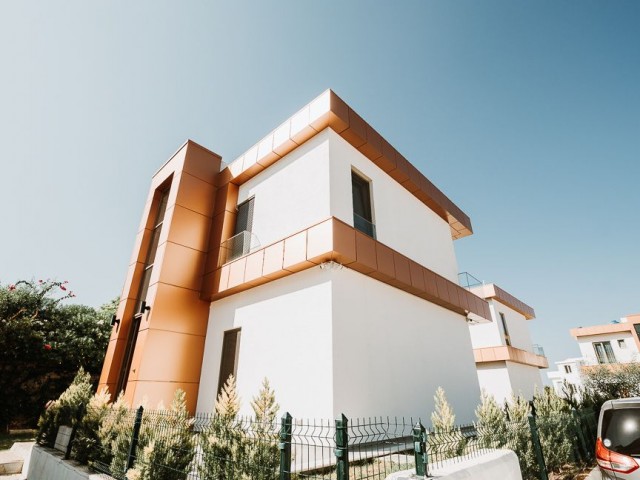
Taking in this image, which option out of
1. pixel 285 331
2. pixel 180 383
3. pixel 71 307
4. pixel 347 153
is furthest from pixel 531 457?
pixel 71 307

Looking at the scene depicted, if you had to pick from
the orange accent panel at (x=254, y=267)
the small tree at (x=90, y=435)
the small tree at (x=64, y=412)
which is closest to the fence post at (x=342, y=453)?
the orange accent panel at (x=254, y=267)

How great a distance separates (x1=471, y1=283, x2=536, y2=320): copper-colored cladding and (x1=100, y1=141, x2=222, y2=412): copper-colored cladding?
1780 cm

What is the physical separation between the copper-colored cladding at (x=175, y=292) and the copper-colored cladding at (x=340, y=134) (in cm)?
129

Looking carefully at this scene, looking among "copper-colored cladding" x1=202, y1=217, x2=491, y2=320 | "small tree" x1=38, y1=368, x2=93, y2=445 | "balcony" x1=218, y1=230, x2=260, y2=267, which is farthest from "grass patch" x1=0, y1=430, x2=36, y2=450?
"balcony" x1=218, y1=230, x2=260, y2=267

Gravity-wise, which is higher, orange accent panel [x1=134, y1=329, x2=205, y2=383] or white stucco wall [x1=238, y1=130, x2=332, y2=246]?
white stucco wall [x1=238, y1=130, x2=332, y2=246]

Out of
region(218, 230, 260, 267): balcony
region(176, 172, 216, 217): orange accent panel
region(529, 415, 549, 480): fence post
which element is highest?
region(176, 172, 216, 217): orange accent panel

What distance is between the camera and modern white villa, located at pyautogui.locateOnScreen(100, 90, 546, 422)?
8.04 metres

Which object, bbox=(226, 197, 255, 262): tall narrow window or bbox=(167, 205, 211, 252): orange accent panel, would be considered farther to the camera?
bbox=(167, 205, 211, 252): orange accent panel

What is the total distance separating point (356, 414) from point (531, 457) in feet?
11.3

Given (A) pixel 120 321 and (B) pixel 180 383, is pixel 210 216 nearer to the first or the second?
(A) pixel 120 321

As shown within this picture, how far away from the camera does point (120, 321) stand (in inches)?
460

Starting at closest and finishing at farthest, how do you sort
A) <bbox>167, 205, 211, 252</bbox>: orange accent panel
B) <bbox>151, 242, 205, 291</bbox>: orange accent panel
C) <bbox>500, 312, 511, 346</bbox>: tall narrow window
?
<bbox>151, 242, 205, 291</bbox>: orange accent panel
<bbox>167, 205, 211, 252</bbox>: orange accent panel
<bbox>500, 312, 511, 346</bbox>: tall narrow window

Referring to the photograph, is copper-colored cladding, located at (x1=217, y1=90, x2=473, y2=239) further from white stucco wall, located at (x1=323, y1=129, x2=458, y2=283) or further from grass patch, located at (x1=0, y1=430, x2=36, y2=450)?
grass patch, located at (x1=0, y1=430, x2=36, y2=450)

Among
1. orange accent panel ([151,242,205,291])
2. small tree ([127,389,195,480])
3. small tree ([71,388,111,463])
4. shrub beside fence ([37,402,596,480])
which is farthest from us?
orange accent panel ([151,242,205,291])
